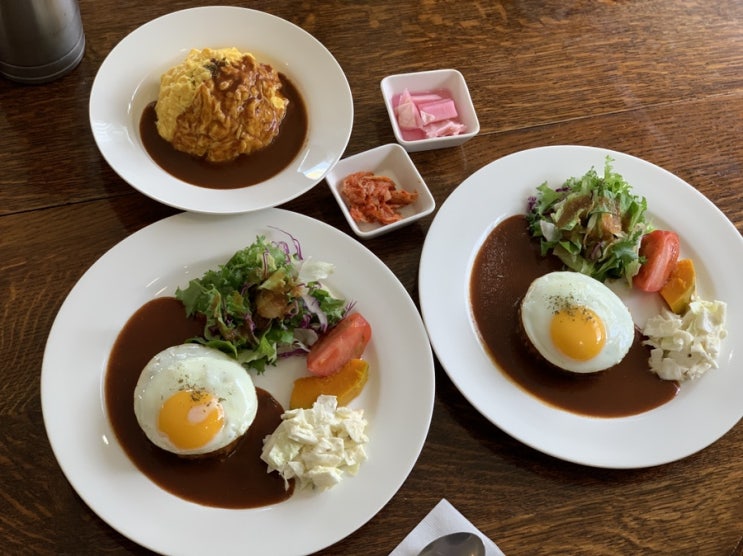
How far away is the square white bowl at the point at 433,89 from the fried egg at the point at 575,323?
79 cm

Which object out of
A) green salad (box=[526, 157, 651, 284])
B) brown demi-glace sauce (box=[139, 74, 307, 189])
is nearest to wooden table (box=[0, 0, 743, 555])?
brown demi-glace sauce (box=[139, 74, 307, 189])

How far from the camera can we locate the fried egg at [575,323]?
8.06ft

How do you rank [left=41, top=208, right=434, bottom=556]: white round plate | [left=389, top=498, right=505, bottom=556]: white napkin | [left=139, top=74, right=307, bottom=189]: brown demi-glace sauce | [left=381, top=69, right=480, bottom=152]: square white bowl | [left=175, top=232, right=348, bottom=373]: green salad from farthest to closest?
[left=381, top=69, right=480, bottom=152]: square white bowl → [left=139, top=74, right=307, bottom=189]: brown demi-glace sauce → [left=175, top=232, right=348, bottom=373]: green salad → [left=389, top=498, right=505, bottom=556]: white napkin → [left=41, top=208, right=434, bottom=556]: white round plate

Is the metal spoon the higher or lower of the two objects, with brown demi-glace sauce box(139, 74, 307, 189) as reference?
lower

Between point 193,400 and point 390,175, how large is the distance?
132 centimetres

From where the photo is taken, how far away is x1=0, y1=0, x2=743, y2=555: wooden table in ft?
7.45

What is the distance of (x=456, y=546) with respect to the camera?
7.07 ft

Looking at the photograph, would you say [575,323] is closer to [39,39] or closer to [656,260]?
[656,260]

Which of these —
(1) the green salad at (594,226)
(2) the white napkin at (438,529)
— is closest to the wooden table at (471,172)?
(2) the white napkin at (438,529)

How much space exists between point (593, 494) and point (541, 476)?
196 mm

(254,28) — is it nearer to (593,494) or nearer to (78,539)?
(78,539)

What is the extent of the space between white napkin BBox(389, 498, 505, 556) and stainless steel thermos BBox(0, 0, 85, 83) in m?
2.38

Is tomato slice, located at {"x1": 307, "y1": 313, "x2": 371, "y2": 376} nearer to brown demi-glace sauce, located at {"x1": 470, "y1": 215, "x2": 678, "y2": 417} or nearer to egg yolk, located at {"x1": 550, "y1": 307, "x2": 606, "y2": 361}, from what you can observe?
brown demi-glace sauce, located at {"x1": 470, "y1": 215, "x2": 678, "y2": 417}

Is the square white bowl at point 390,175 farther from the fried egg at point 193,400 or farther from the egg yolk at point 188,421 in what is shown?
the egg yolk at point 188,421
